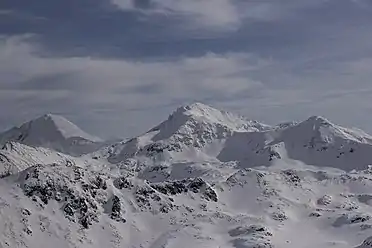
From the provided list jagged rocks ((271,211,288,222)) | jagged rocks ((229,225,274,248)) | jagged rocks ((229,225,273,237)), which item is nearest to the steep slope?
jagged rocks ((229,225,274,248))

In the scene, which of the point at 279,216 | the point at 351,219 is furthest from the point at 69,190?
the point at 351,219

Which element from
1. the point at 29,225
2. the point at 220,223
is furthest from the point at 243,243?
the point at 29,225

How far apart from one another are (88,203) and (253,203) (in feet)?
213

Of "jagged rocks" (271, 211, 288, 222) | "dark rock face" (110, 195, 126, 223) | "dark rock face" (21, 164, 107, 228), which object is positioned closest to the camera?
"dark rock face" (21, 164, 107, 228)

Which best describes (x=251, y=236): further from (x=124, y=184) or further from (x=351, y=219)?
(x=124, y=184)

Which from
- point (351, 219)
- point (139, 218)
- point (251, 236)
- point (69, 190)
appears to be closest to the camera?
point (251, 236)

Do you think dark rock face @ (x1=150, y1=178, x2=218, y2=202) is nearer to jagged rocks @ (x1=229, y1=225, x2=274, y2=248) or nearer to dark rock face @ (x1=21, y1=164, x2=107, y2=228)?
dark rock face @ (x1=21, y1=164, x2=107, y2=228)

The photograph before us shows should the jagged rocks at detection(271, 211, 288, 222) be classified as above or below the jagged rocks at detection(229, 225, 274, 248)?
below

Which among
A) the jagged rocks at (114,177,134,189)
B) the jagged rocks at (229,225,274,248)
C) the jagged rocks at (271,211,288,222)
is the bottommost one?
the jagged rocks at (271,211,288,222)

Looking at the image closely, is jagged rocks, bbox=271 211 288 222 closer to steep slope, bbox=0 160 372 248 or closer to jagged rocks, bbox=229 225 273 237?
steep slope, bbox=0 160 372 248

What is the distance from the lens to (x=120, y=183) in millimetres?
174000

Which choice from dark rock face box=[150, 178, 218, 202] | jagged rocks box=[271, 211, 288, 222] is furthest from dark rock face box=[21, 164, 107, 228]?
jagged rocks box=[271, 211, 288, 222]

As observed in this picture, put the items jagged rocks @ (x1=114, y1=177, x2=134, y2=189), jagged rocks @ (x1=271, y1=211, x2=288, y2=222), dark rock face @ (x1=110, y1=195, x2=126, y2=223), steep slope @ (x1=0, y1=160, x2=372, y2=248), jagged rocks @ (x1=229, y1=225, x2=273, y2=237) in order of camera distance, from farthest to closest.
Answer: jagged rocks @ (x1=271, y1=211, x2=288, y2=222) < jagged rocks @ (x1=114, y1=177, x2=134, y2=189) < jagged rocks @ (x1=229, y1=225, x2=273, y2=237) < dark rock face @ (x1=110, y1=195, x2=126, y2=223) < steep slope @ (x1=0, y1=160, x2=372, y2=248)

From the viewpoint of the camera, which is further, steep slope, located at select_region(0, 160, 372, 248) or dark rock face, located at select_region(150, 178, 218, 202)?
dark rock face, located at select_region(150, 178, 218, 202)
